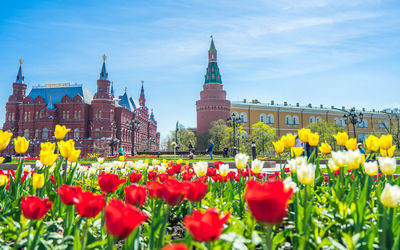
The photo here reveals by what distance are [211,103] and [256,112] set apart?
9583mm

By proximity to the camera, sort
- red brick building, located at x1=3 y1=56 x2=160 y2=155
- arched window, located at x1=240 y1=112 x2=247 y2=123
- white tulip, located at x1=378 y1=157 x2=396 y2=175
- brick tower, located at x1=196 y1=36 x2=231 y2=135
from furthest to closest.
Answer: arched window, located at x1=240 y1=112 x2=247 y2=123, brick tower, located at x1=196 y1=36 x2=231 y2=135, red brick building, located at x1=3 y1=56 x2=160 y2=155, white tulip, located at x1=378 y1=157 x2=396 y2=175

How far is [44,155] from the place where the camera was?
2.20 metres

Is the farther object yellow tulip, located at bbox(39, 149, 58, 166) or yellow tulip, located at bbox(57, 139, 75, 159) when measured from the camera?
yellow tulip, located at bbox(57, 139, 75, 159)

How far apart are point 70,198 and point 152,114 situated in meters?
72.4

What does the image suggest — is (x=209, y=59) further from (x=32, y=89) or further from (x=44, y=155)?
(x=44, y=155)

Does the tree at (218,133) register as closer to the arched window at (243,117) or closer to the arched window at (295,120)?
the arched window at (243,117)

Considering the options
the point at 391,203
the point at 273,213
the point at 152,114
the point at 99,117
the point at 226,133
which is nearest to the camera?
the point at 273,213

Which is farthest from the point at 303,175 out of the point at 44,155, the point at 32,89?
the point at 32,89

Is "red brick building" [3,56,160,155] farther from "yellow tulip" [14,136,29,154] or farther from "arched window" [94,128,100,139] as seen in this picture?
"yellow tulip" [14,136,29,154]

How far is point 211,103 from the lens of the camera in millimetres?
48031

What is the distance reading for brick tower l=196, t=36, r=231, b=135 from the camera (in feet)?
157

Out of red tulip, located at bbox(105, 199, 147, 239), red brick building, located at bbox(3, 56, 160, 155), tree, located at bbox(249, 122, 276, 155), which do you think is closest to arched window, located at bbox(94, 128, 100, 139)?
red brick building, located at bbox(3, 56, 160, 155)

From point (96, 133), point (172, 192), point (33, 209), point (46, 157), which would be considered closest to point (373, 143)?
point (172, 192)

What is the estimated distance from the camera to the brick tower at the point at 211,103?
47.8 meters
